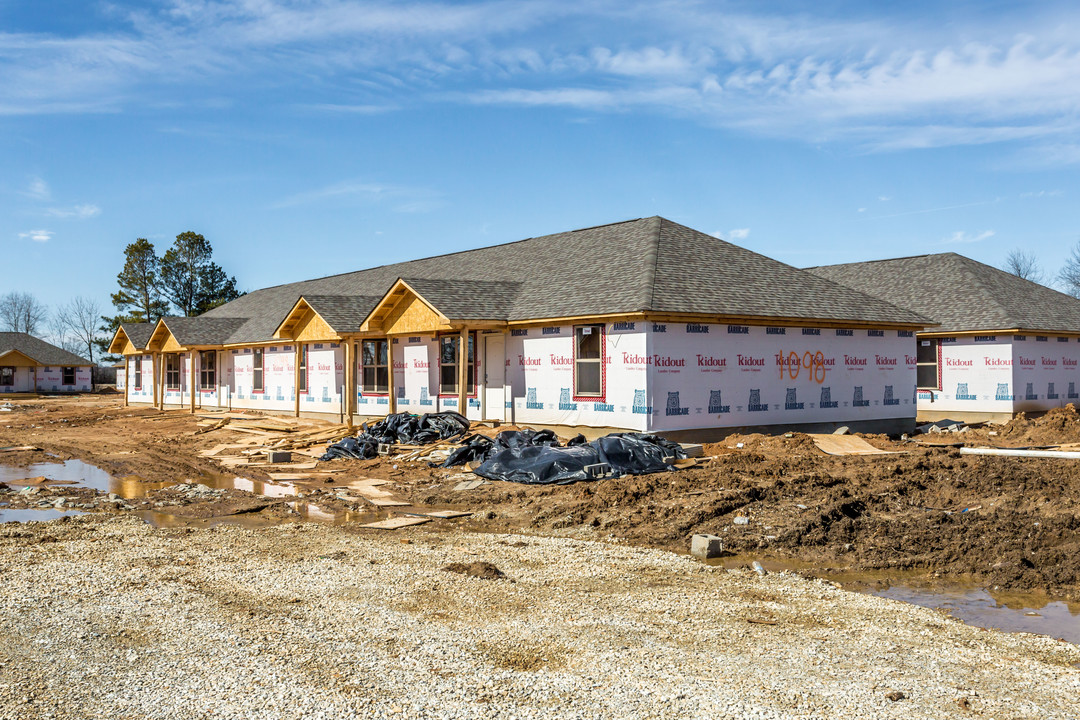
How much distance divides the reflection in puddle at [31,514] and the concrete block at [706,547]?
29.8 feet

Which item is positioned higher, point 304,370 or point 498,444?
point 304,370

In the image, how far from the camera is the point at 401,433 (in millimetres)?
20531

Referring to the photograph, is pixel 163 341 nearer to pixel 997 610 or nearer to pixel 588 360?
pixel 588 360

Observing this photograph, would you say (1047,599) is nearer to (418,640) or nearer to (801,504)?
(801,504)

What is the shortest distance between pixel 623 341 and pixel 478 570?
10924 mm

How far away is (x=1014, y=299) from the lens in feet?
96.4

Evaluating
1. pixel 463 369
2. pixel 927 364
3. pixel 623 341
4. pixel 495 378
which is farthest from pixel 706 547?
pixel 927 364

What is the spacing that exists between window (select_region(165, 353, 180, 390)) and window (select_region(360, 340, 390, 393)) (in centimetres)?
1723

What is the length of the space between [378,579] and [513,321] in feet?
44.0

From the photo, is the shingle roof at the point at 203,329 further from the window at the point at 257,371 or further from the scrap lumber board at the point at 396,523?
the scrap lumber board at the point at 396,523

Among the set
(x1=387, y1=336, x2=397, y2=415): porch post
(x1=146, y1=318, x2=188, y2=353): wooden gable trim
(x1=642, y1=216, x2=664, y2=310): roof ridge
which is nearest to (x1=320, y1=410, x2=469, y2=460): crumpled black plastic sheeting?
(x1=387, y1=336, x2=397, y2=415): porch post

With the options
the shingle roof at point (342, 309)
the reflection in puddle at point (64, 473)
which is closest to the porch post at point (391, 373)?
the shingle roof at point (342, 309)

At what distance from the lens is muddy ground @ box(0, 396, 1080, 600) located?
9695 mm

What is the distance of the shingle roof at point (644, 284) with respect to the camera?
2009cm
